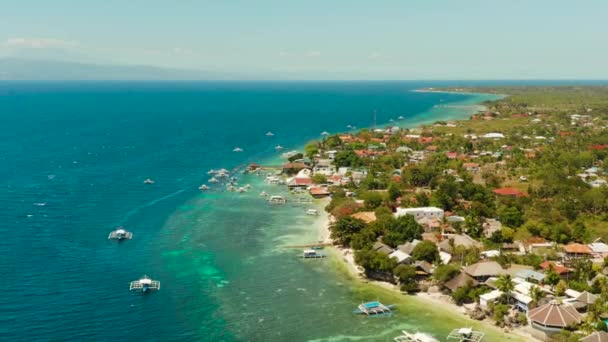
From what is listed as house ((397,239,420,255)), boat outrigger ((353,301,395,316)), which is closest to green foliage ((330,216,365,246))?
house ((397,239,420,255))

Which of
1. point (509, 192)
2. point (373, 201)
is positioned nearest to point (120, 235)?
point (373, 201)

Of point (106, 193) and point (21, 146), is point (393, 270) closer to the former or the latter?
point (106, 193)

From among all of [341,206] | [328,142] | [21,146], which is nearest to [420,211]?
[341,206]

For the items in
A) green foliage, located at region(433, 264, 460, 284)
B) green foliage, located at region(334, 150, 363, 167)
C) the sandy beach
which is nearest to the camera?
the sandy beach

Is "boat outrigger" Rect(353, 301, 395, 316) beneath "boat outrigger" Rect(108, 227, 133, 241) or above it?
beneath

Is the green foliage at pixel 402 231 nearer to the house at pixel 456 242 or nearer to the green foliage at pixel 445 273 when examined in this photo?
the house at pixel 456 242

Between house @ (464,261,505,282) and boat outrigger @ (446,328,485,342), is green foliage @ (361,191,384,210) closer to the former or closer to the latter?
house @ (464,261,505,282)
